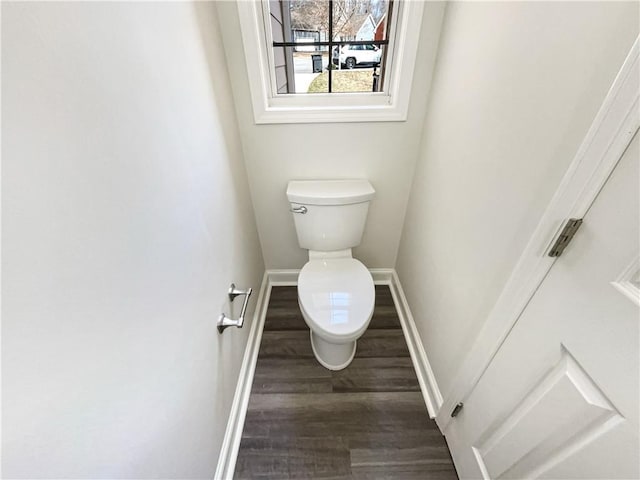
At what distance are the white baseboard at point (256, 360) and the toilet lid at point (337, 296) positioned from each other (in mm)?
418

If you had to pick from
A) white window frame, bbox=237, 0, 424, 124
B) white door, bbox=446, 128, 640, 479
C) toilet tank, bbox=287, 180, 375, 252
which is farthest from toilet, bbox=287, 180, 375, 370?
white door, bbox=446, 128, 640, 479

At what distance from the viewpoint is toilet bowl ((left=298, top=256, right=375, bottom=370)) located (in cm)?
111

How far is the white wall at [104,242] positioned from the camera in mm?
315

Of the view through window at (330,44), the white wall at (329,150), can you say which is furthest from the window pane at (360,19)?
the white wall at (329,150)

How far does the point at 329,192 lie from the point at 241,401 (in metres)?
1.04

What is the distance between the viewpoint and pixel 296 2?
1127 mm

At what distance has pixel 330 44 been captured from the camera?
117cm

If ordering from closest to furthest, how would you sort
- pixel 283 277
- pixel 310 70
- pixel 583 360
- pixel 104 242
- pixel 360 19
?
pixel 104 242
pixel 583 360
pixel 360 19
pixel 310 70
pixel 283 277

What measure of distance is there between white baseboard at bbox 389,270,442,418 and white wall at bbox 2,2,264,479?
3.05ft

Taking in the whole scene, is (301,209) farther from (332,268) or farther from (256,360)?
(256,360)

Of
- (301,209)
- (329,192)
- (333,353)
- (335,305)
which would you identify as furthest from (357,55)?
(333,353)

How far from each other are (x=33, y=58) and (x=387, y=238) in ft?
5.15

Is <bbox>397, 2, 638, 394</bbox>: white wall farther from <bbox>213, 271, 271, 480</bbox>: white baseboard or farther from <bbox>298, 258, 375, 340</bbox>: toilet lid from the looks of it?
<bbox>213, 271, 271, 480</bbox>: white baseboard

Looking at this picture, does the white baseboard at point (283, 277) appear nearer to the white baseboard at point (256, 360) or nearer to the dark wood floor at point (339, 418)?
the white baseboard at point (256, 360)
